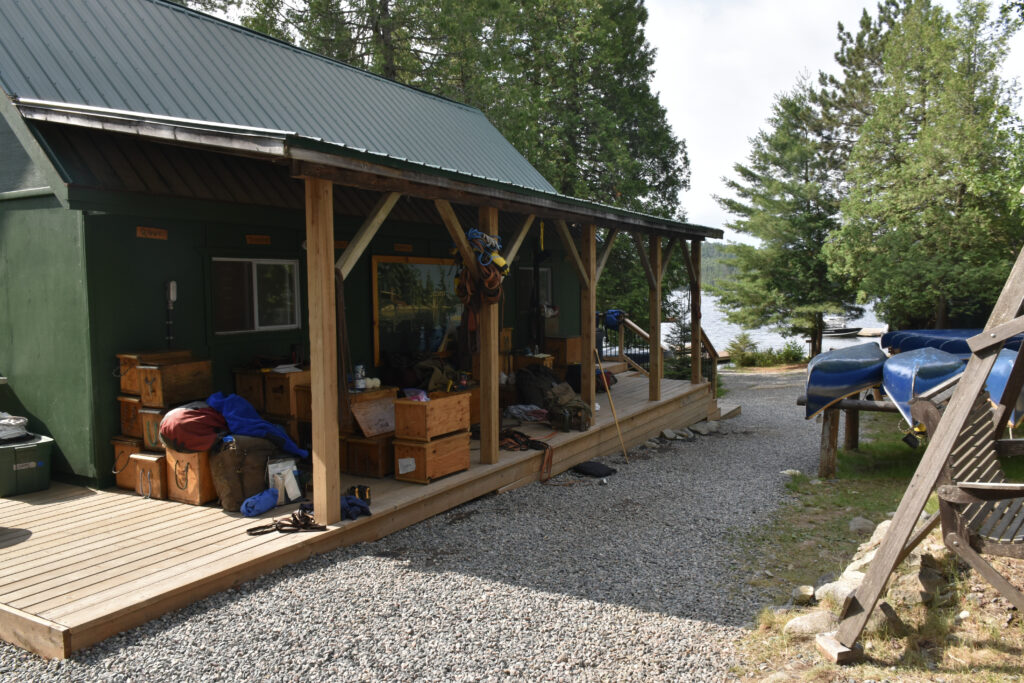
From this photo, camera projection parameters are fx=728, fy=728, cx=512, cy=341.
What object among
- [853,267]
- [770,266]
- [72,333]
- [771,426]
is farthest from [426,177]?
[770,266]

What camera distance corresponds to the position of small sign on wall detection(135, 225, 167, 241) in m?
6.54

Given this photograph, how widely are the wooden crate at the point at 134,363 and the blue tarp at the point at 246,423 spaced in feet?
1.96

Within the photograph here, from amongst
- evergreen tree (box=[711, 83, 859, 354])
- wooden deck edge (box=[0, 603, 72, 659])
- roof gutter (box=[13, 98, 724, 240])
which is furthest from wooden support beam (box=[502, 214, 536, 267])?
evergreen tree (box=[711, 83, 859, 354])

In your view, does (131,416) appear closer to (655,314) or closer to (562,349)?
(562,349)

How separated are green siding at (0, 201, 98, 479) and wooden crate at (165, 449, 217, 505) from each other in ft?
2.74

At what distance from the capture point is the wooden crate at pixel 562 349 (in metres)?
12.2

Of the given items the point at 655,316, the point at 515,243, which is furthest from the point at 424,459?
the point at 655,316

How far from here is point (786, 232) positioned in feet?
79.0

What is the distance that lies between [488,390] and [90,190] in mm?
3953

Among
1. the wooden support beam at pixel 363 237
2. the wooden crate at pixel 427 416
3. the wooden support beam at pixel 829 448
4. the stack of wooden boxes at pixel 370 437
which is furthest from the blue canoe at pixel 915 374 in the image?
the wooden support beam at pixel 363 237

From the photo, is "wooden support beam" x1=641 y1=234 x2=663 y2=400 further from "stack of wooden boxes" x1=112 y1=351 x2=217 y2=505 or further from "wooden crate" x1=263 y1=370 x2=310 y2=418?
"stack of wooden boxes" x1=112 y1=351 x2=217 y2=505

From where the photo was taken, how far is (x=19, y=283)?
22.1ft

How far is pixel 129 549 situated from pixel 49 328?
261 cm

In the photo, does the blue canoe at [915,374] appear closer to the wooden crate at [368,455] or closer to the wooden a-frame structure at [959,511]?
the wooden a-frame structure at [959,511]
